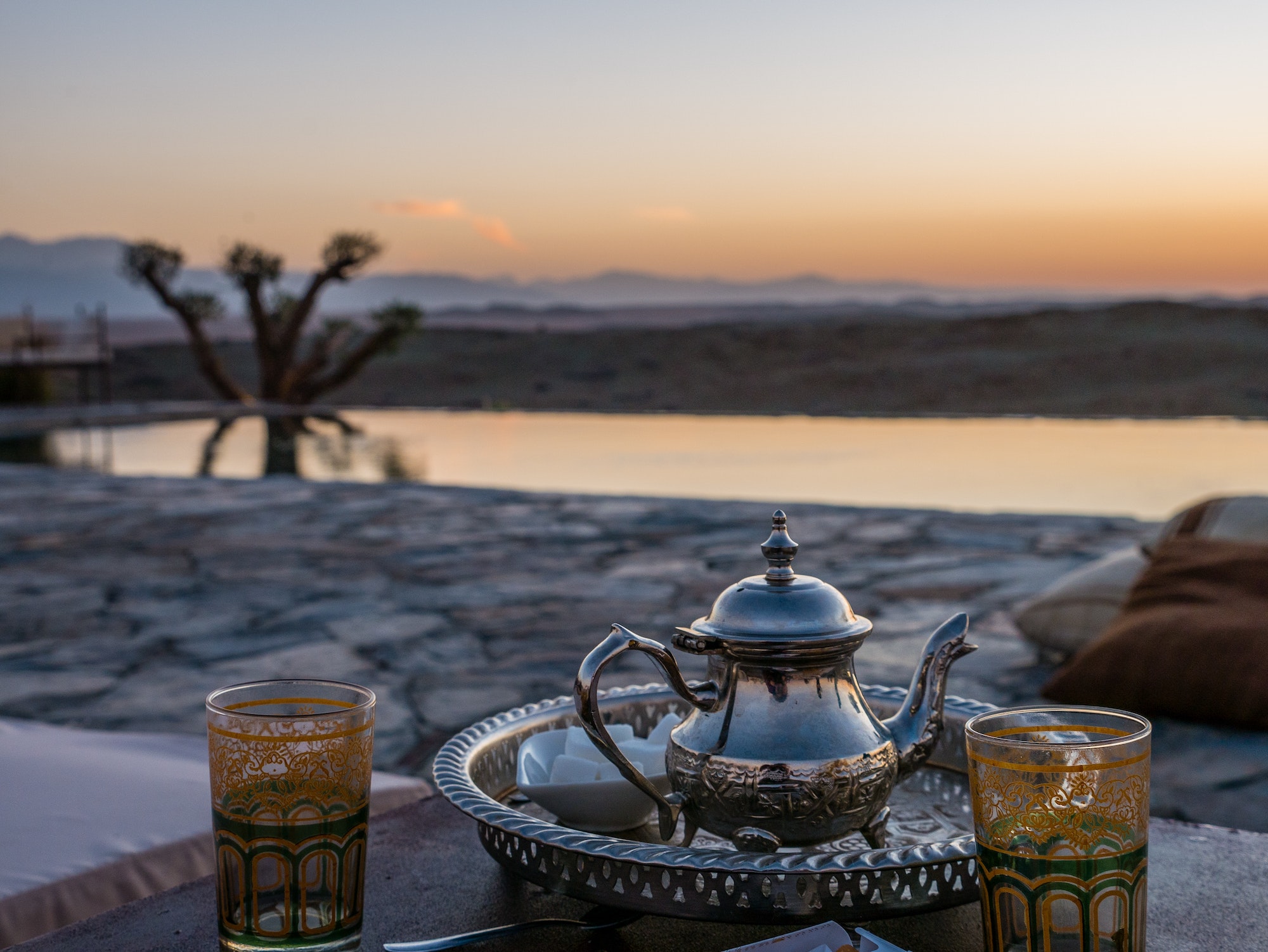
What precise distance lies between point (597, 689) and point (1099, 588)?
2.03 metres

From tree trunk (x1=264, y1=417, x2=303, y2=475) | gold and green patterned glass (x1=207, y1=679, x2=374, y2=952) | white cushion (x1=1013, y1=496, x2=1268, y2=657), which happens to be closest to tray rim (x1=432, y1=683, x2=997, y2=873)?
gold and green patterned glass (x1=207, y1=679, x2=374, y2=952)

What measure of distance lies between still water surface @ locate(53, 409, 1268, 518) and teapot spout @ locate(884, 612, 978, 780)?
4063 mm

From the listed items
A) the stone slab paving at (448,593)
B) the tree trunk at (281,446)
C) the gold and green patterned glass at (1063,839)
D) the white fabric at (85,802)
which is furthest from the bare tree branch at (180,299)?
the gold and green patterned glass at (1063,839)

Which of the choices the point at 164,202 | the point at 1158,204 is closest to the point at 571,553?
the point at 1158,204

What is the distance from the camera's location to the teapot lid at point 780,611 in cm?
76

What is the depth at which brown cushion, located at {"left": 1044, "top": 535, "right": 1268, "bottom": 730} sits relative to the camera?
6.82ft

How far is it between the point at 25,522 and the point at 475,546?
6.80 feet

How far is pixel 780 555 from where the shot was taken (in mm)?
785

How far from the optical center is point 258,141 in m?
13.7

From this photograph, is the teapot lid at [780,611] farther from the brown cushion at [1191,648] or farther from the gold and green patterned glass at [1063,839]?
the brown cushion at [1191,648]

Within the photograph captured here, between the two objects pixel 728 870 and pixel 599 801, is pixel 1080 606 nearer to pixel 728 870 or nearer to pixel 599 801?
pixel 599 801

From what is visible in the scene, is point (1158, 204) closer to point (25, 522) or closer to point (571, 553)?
point (571, 553)

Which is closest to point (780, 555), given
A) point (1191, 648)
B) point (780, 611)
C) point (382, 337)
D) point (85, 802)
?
point (780, 611)

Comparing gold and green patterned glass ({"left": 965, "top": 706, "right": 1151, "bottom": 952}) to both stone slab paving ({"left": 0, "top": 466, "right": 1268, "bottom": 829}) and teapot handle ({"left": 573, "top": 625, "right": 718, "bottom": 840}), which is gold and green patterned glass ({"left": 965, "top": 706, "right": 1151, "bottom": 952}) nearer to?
teapot handle ({"left": 573, "top": 625, "right": 718, "bottom": 840})
